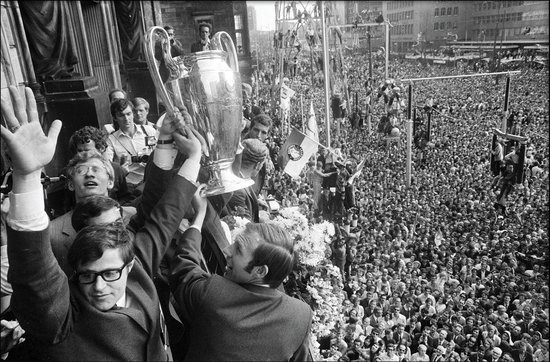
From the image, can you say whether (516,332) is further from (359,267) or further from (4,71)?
(4,71)

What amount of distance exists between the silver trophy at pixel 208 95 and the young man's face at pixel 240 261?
1.30 feet

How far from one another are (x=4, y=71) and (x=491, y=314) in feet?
21.2

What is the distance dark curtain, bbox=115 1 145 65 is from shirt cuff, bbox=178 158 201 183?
7587 mm

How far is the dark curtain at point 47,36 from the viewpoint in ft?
14.5

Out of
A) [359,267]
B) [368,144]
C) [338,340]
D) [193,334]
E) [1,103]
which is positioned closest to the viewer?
[1,103]

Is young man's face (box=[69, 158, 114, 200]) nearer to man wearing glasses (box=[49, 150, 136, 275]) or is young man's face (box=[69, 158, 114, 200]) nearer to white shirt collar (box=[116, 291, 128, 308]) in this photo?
man wearing glasses (box=[49, 150, 136, 275])

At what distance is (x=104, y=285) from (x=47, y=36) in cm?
446

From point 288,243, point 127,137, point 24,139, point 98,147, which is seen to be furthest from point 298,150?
point 24,139

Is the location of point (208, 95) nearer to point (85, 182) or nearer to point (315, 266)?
point (85, 182)

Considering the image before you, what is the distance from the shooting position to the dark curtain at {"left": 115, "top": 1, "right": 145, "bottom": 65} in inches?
328

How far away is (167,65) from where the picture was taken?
5.53 feet

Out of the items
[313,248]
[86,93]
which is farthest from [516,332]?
[86,93]

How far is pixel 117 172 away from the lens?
2027 mm

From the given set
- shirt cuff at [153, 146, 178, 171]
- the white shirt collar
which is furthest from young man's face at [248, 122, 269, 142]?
the white shirt collar
